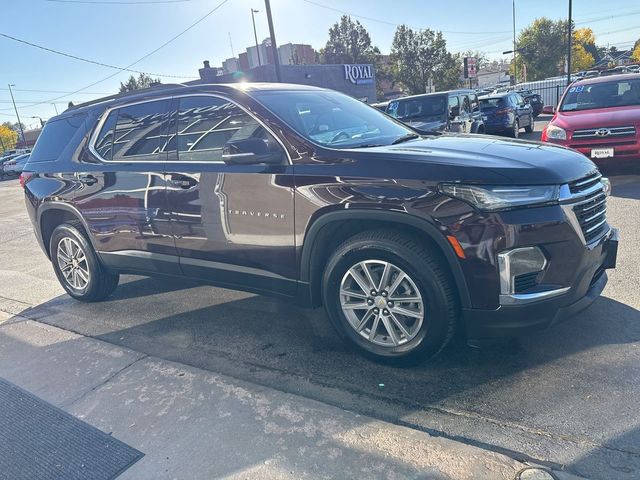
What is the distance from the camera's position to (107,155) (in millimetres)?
4340

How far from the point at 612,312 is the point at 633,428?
140 centimetres

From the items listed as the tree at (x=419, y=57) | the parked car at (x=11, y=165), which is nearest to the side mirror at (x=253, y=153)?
the parked car at (x=11, y=165)

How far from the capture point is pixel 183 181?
12.1ft

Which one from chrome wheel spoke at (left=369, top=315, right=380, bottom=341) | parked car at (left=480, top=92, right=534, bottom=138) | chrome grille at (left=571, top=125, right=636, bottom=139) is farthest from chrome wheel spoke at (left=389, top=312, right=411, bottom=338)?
parked car at (left=480, top=92, right=534, bottom=138)

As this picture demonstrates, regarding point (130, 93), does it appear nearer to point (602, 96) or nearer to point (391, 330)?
point (391, 330)

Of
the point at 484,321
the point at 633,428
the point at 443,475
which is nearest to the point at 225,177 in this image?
the point at 484,321

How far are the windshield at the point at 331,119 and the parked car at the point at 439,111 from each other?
21.2ft

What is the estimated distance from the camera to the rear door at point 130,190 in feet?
13.0

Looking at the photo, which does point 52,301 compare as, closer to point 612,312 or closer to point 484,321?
point 484,321

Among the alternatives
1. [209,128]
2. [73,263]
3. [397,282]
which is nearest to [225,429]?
[397,282]

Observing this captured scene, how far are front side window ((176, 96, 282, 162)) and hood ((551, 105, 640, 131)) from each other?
6110 millimetres

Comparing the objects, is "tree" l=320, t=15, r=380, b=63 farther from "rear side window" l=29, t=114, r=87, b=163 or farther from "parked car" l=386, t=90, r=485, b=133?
"rear side window" l=29, t=114, r=87, b=163

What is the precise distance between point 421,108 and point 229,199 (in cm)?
864

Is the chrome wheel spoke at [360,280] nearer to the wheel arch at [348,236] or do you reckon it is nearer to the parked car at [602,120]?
the wheel arch at [348,236]
